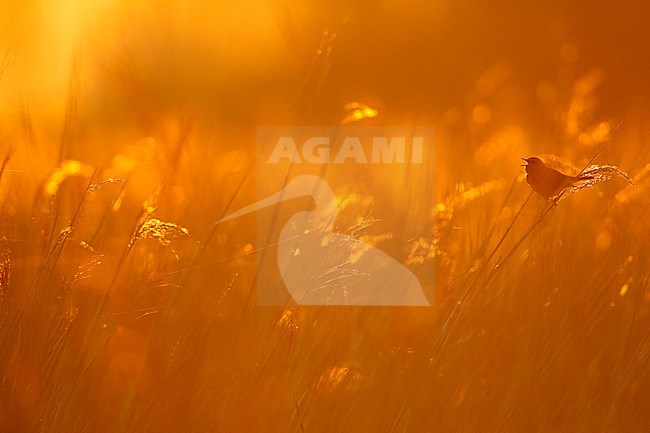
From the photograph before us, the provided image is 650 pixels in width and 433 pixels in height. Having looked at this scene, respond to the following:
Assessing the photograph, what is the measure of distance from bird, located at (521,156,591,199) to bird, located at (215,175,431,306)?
431mm

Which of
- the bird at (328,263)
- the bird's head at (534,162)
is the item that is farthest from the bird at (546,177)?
the bird at (328,263)

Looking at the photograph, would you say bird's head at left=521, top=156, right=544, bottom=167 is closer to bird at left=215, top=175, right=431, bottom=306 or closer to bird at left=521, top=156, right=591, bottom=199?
bird at left=521, top=156, right=591, bottom=199

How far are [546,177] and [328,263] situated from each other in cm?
65

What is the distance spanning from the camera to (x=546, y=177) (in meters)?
1.71

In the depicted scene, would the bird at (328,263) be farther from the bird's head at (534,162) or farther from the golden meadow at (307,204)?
the bird's head at (534,162)

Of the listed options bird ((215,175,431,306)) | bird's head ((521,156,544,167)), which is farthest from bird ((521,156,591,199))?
bird ((215,175,431,306))

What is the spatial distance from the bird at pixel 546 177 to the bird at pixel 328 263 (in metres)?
0.43

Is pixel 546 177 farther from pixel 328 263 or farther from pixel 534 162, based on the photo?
pixel 328 263

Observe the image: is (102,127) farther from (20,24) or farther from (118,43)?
(20,24)

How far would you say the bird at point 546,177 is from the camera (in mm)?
1702

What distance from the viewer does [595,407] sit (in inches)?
68.6

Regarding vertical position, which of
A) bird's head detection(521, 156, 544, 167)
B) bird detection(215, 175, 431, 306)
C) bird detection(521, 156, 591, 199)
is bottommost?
bird detection(215, 175, 431, 306)

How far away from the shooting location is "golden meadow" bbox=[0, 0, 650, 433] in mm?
1711

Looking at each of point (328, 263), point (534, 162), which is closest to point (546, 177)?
point (534, 162)
